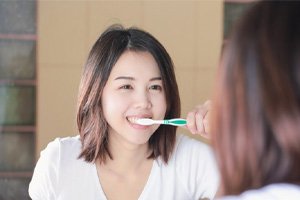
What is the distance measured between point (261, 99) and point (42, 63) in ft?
5.39

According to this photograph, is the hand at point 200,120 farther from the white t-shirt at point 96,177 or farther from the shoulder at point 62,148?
the shoulder at point 62,148

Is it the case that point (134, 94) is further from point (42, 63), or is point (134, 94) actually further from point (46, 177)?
point (42, 63)

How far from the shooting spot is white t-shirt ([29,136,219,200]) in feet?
3.94

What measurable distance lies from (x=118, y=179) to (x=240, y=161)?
2.39ft

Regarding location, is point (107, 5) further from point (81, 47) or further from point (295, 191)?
point (295, 191)

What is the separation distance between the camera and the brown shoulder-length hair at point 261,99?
0.52 meters

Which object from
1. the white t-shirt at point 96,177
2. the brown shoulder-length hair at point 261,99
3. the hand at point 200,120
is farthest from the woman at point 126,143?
the brown shoulder-length hair at point 261,99

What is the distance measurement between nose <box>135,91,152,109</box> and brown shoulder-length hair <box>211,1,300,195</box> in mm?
586

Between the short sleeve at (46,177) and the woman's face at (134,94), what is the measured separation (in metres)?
0.19

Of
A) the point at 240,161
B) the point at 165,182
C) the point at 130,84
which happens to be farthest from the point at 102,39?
the point at 240,161

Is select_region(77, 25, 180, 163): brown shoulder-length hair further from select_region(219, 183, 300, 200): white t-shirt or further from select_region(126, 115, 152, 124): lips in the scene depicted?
select_region(219, 183, 300, 200): white t-shirt

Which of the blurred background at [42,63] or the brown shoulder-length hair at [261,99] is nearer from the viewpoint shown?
the brown shoulder-length hair at [261,99]

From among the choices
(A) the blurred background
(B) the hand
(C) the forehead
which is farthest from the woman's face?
(A) the blurred background

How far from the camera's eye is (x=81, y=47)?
2053 millimetres
